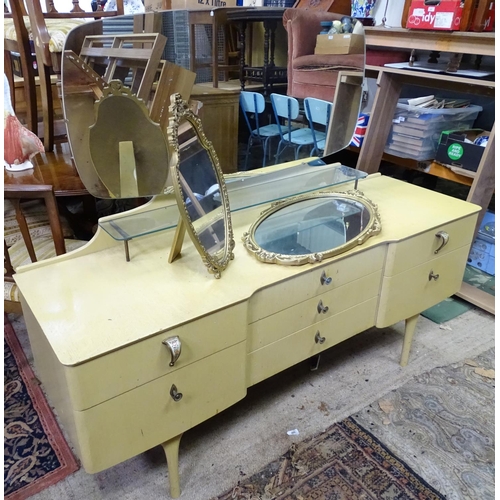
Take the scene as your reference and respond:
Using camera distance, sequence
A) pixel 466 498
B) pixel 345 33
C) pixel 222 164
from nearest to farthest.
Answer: pixel 466 498, pixel 222 164, pixel 345 33

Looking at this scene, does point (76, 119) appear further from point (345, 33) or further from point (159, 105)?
point (345, 33)

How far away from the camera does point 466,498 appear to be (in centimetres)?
108

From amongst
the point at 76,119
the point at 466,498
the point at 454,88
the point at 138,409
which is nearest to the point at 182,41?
the point at 76,119

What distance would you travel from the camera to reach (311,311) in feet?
3.62

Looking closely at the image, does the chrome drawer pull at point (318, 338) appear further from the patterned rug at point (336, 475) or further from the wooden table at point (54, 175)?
the wooden table at point (54, 175)

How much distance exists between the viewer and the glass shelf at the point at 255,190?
1.08 m

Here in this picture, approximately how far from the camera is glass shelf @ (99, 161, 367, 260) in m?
1.08

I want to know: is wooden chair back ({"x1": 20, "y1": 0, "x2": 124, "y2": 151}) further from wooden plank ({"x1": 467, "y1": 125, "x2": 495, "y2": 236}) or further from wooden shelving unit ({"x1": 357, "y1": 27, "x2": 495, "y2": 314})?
wooden plank ({"x1": 467, "y1": 125, "x2": 495, "y2": 236})

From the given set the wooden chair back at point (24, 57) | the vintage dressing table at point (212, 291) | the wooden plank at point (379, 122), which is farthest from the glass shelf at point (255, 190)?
the wooden chair back at point (24, 57)

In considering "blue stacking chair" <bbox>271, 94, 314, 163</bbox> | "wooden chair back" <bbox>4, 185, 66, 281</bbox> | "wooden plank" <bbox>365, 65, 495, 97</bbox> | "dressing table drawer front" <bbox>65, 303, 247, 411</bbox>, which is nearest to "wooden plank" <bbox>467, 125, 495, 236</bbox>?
"wooden plank" <bbox>365, 65, 495, 97</bbox>

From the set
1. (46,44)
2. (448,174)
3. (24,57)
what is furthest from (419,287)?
(24,57)

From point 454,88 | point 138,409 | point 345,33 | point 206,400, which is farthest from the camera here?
point 454,88

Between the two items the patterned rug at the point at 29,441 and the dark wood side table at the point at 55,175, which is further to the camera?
the dark wood side table at the point at 55,175

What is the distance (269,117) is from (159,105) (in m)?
0.37
